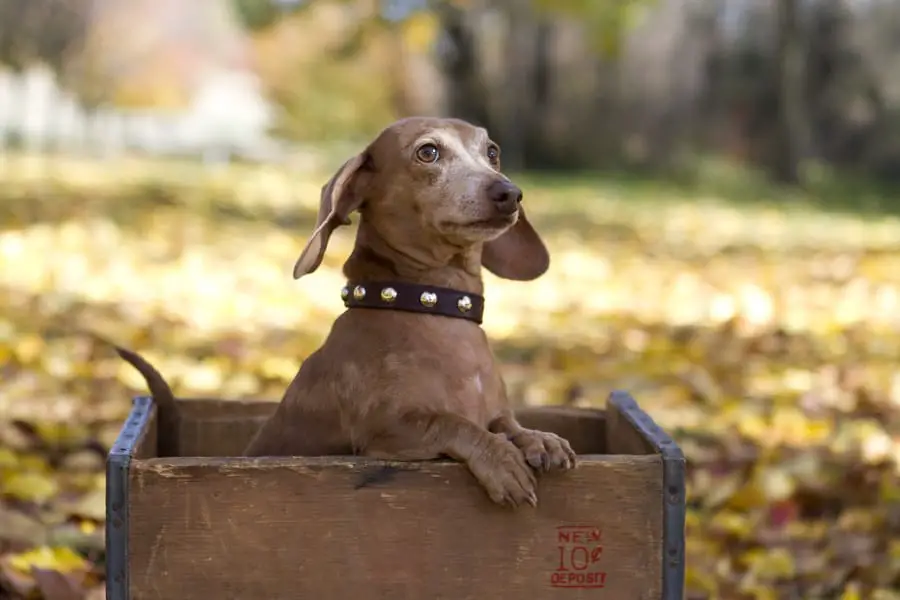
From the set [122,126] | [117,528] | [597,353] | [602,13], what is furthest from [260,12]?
[122,126]

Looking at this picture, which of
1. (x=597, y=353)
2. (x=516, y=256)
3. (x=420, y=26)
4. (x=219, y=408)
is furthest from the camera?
(x=420, y=26)

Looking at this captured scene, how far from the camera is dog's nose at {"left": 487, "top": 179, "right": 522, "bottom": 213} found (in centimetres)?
218

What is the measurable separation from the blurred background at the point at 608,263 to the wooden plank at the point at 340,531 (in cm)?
77

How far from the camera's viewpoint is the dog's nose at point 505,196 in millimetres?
2182

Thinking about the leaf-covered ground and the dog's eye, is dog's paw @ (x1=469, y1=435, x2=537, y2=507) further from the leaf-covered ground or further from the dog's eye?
the leaf-covered ground

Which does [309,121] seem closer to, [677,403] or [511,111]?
[511,111]

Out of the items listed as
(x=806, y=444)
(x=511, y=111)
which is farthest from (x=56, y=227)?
(x=511, y=111)

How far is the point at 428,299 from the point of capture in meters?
2.28

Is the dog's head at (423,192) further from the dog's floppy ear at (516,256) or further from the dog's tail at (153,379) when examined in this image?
the dog's tail at (153,379)

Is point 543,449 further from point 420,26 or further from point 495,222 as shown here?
point 420,26

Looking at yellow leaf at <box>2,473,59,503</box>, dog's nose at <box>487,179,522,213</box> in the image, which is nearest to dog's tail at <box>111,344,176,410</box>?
yellow leaf at <box>2,473,59,503</box>

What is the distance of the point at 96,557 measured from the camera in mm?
3072

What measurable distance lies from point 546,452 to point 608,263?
22.2 feet

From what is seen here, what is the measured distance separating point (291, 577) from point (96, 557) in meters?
1.16
